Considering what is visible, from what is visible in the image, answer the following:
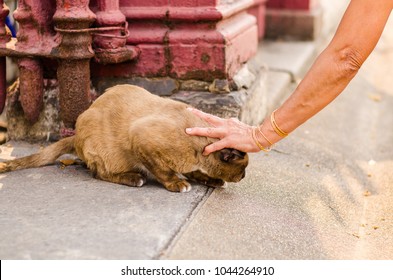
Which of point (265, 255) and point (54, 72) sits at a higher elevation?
→ point (54, 72)

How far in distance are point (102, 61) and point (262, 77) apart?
5.11ft

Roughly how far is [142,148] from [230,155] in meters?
0.48

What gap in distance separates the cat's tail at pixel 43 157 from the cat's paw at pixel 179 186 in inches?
29.2

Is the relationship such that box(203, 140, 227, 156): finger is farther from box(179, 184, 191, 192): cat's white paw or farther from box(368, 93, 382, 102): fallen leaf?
box(368, 93, 382, 102): fallen leaf

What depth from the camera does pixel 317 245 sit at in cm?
301

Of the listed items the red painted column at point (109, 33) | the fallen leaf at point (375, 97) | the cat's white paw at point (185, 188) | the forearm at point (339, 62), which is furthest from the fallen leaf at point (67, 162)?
the fallen leaf at point (375, 97)

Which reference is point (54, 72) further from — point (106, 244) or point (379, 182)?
point (379, 182)

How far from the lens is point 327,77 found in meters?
3.07

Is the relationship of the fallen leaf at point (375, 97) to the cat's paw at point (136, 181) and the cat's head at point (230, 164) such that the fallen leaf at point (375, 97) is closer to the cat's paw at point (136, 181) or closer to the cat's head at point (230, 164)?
the cat's head at point (230, 164)

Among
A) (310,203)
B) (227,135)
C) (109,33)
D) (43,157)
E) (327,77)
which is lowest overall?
(310,203)

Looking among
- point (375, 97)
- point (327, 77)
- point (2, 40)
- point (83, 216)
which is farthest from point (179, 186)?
point (375, 97)

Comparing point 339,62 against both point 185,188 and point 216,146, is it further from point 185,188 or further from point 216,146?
point 185,188

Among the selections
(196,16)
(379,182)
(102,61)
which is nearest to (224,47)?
(196,16)

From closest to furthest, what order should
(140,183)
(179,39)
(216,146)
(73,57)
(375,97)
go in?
(216,146), (140,183), (73,57), (179,39), (375,97)
